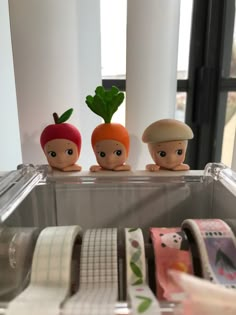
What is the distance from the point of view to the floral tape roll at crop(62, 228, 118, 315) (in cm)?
27

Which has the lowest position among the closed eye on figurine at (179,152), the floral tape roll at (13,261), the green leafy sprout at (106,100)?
the floral tape roll at (13,261)

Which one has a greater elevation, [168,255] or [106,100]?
[106,100]

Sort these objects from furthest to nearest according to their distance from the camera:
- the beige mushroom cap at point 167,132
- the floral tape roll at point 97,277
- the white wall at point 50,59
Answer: the white wall at point 50,59
the beige mushroom cap at point 167,132
the floral tape roll at point 97,277

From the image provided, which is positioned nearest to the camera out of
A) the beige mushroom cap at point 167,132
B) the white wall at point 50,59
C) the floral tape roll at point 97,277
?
the floral tape roll at point 97,277

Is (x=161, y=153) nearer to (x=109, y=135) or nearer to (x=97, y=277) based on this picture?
(x=109, y=135)

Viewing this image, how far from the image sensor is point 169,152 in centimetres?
53

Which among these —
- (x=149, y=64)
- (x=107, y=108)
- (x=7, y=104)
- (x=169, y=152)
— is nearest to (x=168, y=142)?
(x=169, y=152)

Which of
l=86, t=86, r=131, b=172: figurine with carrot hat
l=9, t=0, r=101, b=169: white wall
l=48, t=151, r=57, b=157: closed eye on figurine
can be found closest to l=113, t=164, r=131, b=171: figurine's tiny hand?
l=86, t=86, r=131, b=172: figurine with carrot hat

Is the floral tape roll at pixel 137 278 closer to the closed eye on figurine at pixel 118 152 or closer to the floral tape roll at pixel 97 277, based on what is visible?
the floral tape roll at pixel 97 277

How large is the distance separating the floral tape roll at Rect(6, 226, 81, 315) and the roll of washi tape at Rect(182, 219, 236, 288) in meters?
0.14

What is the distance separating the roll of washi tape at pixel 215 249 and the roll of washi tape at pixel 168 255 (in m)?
0.01

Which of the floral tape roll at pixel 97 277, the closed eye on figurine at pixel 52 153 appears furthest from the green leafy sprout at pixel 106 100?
the floral tape roll at pixel 97 277

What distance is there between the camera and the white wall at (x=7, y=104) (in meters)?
0.68

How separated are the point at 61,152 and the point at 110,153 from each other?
0.09 metres
